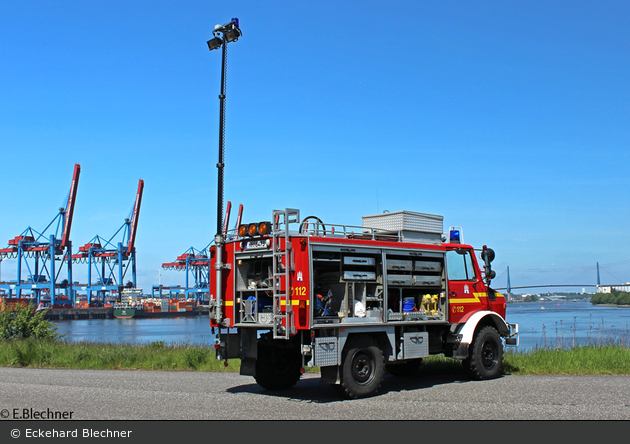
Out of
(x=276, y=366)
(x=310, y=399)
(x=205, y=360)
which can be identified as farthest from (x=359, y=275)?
(x=205, y=360)

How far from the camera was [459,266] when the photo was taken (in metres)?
12.6

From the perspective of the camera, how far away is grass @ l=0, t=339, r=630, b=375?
13.7m

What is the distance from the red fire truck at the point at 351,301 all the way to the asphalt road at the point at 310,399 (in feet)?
2.08

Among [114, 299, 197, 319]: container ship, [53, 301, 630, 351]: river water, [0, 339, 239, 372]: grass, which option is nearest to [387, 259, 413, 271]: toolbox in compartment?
[0, 339, 239, 372]: grass

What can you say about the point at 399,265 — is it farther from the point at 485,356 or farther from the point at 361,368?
the point at 485,356

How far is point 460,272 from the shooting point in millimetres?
12602

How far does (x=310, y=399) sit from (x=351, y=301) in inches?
72.5

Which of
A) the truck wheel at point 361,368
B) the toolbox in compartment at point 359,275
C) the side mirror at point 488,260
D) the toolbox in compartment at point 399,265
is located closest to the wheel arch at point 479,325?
the side mirror at point 488,260

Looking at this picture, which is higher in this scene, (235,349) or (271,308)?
(271,308)

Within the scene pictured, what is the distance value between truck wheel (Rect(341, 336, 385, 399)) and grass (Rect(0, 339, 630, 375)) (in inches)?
157
